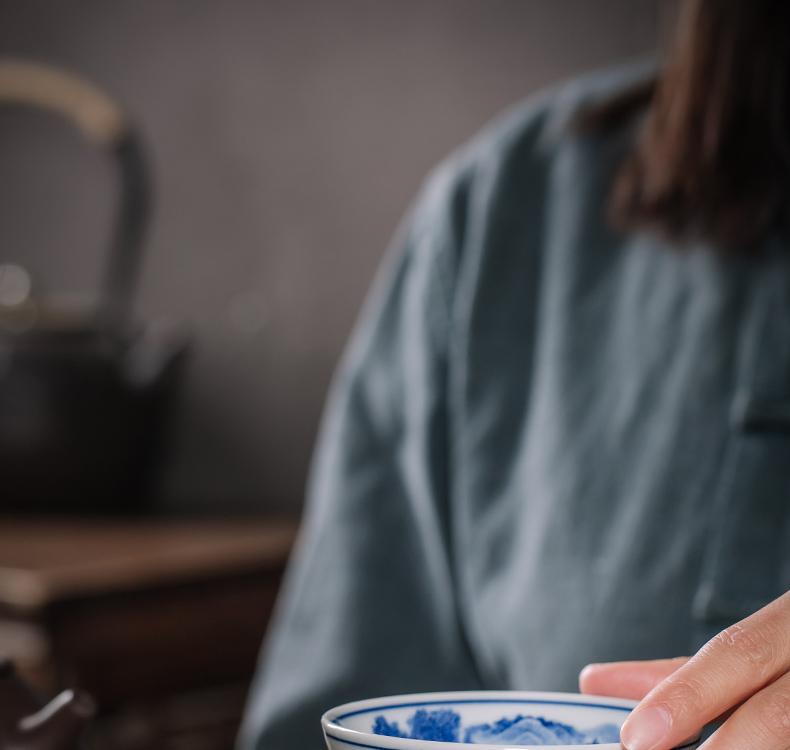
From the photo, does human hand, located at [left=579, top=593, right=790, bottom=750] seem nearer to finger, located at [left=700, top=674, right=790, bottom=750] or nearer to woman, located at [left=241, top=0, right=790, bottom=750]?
finger, located at [left=700, top=674, right=790, bottom=750]

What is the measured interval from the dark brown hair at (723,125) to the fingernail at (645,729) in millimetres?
344

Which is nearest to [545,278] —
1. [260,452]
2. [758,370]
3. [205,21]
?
[758,370]

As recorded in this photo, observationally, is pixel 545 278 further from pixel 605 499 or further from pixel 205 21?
pixel 205 21

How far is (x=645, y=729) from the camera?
19 cm

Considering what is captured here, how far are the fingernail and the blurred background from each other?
0.68 meters

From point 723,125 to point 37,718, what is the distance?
448mm

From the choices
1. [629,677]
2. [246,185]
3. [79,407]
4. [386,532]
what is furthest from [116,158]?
[629,677]

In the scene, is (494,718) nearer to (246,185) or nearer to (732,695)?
(732,695)

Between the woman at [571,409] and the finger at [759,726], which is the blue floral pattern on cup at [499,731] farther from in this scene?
the woman at [571,409]

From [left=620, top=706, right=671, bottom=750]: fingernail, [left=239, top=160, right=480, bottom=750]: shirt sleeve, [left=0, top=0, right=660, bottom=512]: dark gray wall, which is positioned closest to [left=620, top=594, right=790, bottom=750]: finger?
[left=620, top=706, right=671, bottom=750]: fingernail

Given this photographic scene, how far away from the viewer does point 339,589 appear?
486mm

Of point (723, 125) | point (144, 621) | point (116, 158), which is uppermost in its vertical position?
point (116, 158)

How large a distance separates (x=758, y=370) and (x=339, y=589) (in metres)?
0.26

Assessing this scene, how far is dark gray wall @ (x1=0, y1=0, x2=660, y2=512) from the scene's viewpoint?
102cm
